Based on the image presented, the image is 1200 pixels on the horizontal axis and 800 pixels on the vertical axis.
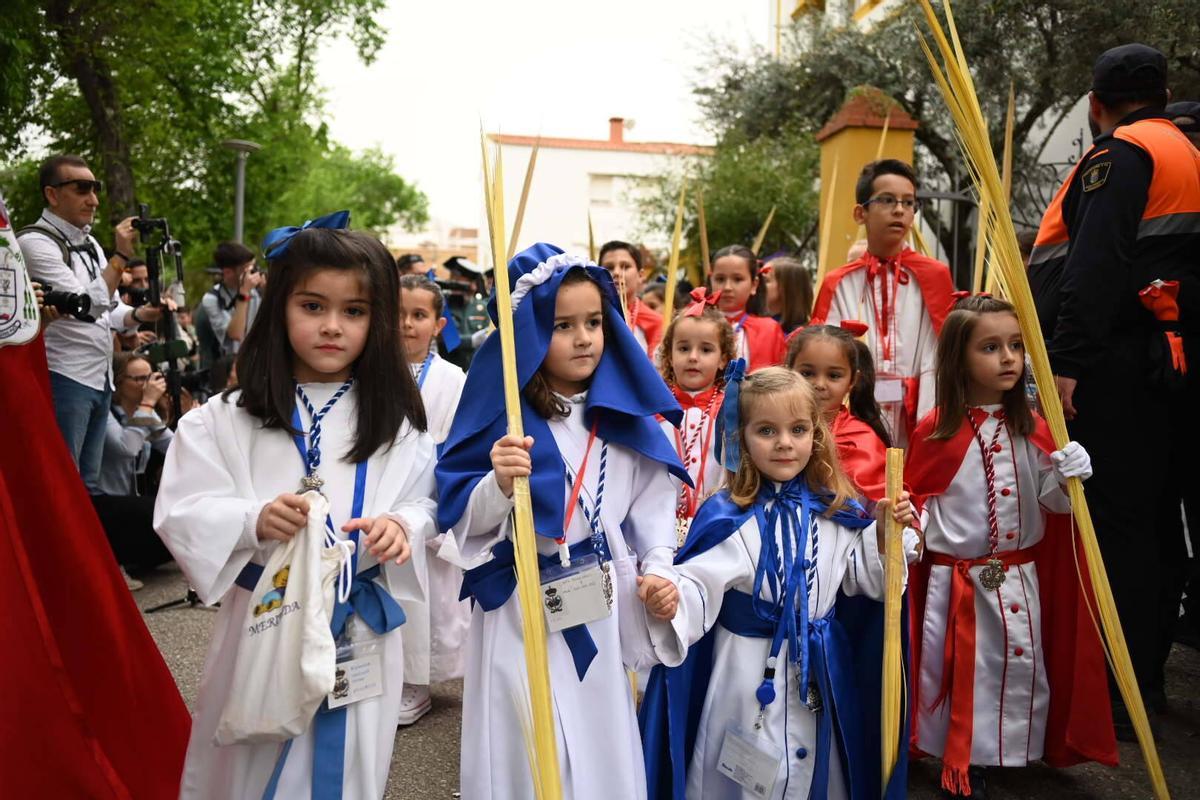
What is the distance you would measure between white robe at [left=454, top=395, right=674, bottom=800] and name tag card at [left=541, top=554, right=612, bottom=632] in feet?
0.37

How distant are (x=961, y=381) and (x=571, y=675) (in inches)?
71.3

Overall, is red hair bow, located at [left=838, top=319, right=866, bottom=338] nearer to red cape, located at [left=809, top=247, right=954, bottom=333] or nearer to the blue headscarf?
red cape, located at [left=809, top=247, right=954, bottom=333]

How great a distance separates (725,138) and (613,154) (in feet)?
70.2

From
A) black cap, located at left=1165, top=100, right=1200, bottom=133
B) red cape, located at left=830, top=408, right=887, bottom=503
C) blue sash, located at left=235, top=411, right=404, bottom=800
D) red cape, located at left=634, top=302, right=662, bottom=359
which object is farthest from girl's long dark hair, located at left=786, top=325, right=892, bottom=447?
red cape, located at left=634, top=302, right=662, bottom=359

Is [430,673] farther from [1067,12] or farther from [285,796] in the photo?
[1067,12]

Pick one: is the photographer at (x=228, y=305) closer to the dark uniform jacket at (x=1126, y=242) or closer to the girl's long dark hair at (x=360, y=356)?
the girl's long dark hair at (x=360, y=356)

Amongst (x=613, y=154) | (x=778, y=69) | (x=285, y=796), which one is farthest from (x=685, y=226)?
(x=613, y=154)

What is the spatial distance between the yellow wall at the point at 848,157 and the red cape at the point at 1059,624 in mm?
5084

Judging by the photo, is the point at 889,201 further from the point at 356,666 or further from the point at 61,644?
the point at 61,644

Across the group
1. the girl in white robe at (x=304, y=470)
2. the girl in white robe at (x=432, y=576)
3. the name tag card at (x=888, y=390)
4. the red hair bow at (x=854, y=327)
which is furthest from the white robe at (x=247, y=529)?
the name tag card at (x=888, y=390)

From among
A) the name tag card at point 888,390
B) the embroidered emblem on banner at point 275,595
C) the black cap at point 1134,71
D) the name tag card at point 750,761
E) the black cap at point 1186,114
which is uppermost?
the black cap at point 1134,71

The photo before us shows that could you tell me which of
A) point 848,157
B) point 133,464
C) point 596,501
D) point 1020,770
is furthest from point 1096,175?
point 133,464

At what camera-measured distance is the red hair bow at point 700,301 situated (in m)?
4.59

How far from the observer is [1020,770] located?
3736mm
